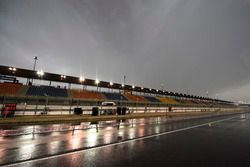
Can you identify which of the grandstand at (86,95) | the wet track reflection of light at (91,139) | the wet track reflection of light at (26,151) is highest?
the grandstand at (86,95)

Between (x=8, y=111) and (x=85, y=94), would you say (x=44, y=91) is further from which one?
(x=8, y=111)

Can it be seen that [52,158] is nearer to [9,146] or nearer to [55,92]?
[9,146]

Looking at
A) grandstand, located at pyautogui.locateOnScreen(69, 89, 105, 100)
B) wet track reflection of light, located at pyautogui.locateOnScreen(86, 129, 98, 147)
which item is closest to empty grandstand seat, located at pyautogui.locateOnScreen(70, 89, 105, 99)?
grandstand, located at pyautogui.locateOnScreen(69, 89, 105, 100)

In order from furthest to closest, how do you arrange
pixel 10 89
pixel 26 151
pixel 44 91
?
pixel 44 91
pixel 10 89
pixel 26 151

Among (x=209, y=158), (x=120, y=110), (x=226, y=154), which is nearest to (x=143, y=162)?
(x=209, y=158)

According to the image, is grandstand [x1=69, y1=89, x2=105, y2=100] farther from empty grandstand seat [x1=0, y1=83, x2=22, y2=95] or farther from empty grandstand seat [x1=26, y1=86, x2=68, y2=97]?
empty grandstand seat [x1=0, y1=83, x2=22, y2=95]

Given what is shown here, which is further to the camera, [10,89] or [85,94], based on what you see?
[85,94]

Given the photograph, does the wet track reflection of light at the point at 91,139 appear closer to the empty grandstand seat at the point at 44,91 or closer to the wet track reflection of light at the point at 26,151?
the wet track reflection of light at the point at 26,151

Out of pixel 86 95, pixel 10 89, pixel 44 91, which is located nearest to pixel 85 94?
pixel 86 95

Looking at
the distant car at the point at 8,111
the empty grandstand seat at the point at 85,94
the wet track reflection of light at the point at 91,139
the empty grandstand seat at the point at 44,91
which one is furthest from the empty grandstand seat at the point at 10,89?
the wet track reflection of light at the point at 91,139

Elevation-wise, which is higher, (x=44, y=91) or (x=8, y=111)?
(x=44, y=91)

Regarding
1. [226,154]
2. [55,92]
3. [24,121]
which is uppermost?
[55,92]

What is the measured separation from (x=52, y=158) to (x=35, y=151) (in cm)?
125

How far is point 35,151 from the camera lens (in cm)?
605
